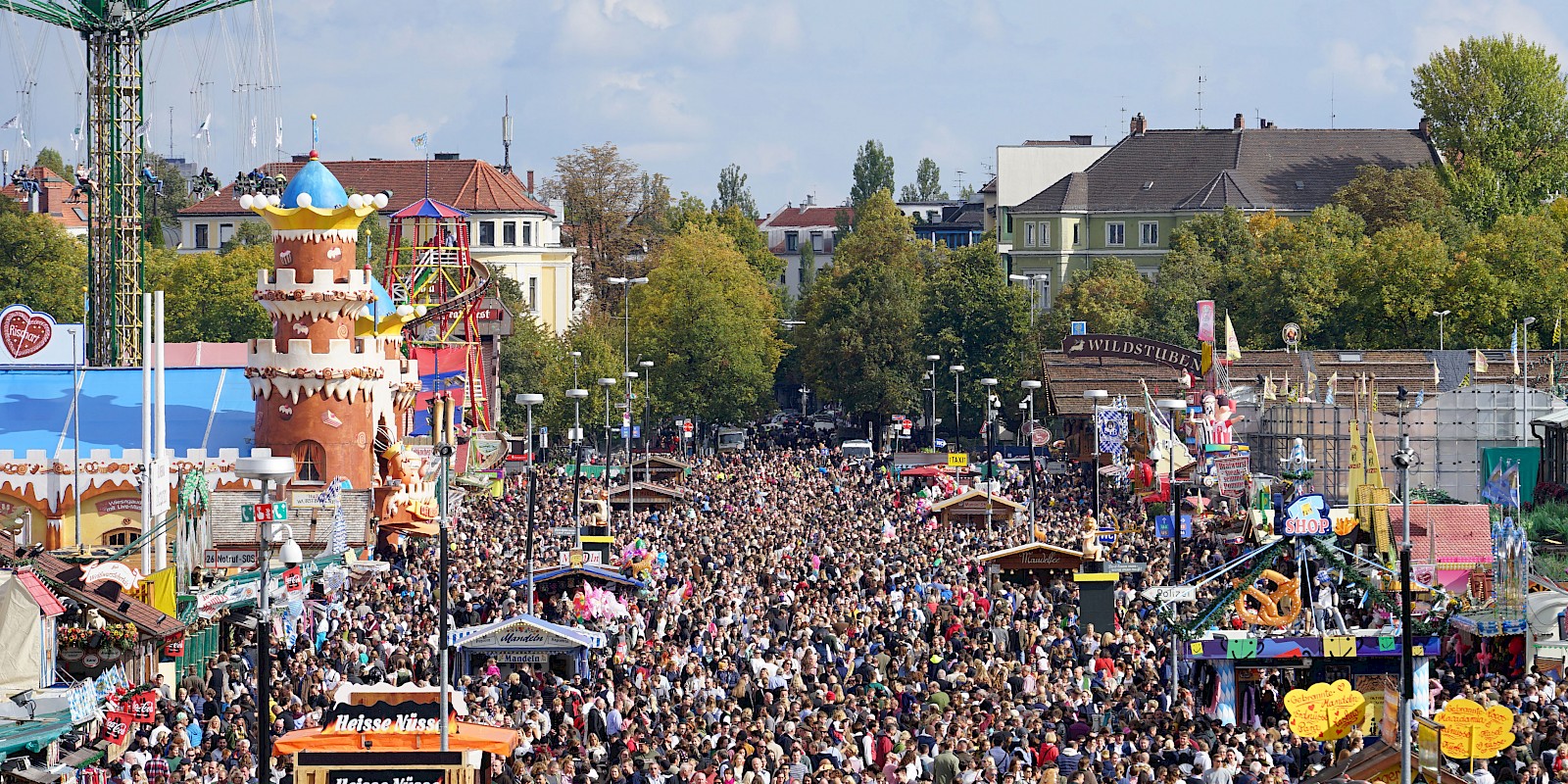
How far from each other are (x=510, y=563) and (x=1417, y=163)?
74.4 m

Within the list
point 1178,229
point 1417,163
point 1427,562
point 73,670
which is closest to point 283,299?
point 73,670

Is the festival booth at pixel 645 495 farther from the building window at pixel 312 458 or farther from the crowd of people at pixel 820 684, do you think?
the crowd of people at pixel 820 684

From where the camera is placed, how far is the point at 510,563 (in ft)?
145

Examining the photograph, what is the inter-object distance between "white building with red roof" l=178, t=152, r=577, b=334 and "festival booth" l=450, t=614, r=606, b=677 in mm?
80790

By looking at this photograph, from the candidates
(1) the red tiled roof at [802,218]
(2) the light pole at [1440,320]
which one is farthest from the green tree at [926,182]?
(2) the light pole at [1440,320]

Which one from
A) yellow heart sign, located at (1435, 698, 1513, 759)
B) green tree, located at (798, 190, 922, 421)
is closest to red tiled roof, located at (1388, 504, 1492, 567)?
yellow heart sign, located at (1435, 698, 1513, 759)

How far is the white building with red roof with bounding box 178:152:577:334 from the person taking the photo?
113062mm

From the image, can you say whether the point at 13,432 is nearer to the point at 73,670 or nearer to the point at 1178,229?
the point at 73,670

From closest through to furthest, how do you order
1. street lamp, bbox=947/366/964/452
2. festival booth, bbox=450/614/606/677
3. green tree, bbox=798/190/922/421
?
festival booth, bbox=450/614/606/677 → street lamp, bbox=947/366/964/452 → green tree, bbox=798/190/922/421

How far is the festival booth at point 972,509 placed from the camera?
5250 cm

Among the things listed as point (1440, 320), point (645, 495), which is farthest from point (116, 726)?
point (1440, 320)

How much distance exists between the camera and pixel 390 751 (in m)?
21.4

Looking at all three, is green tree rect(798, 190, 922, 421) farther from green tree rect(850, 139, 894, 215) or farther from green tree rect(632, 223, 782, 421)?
green tree rect(850, 139, 894, 215)

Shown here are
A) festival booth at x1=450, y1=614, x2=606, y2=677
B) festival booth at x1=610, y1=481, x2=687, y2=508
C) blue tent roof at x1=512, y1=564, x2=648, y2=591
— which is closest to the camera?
festival booth at x1=450, y1=614, x2=606, y2=677
